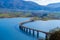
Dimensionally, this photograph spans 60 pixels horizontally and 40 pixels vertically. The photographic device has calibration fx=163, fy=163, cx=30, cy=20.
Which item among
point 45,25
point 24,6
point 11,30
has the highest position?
point 24,6

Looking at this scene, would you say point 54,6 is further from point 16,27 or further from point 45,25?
point 16,27

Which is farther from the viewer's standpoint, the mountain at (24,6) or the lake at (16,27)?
the mountain at (24,6)

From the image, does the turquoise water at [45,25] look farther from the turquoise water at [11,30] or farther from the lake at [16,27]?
the turquoise water at [11,30]

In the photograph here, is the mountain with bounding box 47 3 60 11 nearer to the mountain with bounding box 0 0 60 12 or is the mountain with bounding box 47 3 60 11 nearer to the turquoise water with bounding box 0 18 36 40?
the mountain with bounding box 0 0 60 12

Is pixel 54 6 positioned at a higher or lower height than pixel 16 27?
higher

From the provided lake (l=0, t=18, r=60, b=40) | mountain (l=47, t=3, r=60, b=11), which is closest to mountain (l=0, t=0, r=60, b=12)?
mountain (l=47, t=3, r=60, b=11)

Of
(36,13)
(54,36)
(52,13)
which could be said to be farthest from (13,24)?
(54,36)

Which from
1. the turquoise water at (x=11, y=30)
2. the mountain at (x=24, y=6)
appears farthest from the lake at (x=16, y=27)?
the mountain at (x=24, y=6)

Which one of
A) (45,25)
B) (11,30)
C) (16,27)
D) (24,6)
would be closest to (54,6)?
(45,25)
